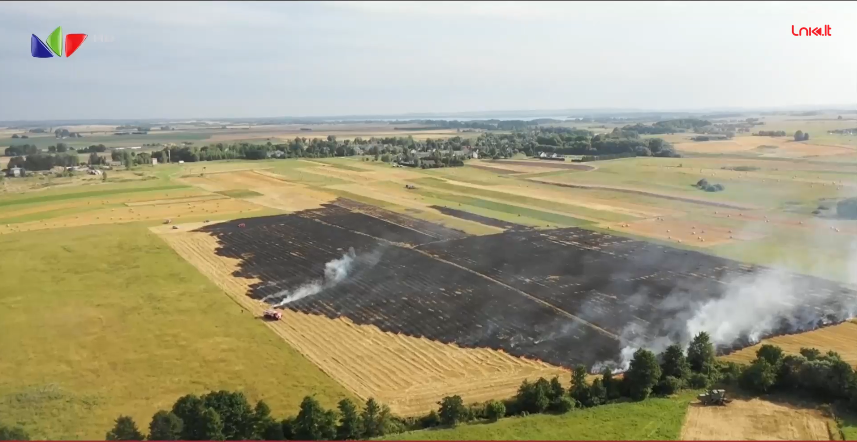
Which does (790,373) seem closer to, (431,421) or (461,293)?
(431,421)

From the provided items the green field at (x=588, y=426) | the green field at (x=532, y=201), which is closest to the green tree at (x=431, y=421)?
the green field at (x=588, y=426)

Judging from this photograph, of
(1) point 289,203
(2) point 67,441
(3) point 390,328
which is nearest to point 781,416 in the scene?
(3) point 390,328

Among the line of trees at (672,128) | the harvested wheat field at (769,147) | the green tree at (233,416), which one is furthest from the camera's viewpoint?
the line of trees at (672,128)

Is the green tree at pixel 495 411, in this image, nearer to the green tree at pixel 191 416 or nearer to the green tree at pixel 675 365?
the green tree at pixel 675 365

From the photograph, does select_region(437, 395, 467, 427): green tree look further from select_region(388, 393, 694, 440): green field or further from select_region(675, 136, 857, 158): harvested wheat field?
select_region(675, 136, 857, 158): harvested wheat field

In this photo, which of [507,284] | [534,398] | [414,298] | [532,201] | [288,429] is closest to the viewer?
[288,429]

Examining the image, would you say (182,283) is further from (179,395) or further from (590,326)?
(590,326)

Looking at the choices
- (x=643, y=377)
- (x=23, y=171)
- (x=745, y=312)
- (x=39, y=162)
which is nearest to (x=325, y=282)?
(x=643, y=377)
